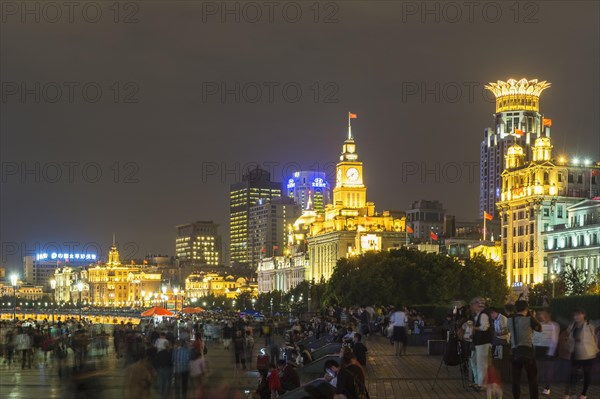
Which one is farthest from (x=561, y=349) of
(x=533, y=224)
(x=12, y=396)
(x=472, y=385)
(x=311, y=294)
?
(x=311, y=294)

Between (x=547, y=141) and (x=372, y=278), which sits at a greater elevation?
(x=547, y=141)

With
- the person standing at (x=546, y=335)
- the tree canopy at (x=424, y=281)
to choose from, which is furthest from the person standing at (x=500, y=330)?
the tree canopy at (x=424, y=281)

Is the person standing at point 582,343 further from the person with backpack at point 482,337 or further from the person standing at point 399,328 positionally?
the person standing at point 399,328

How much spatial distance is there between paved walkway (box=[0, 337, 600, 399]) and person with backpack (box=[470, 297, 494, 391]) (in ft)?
6.90

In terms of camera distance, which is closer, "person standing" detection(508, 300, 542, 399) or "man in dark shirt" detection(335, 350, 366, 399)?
"man in dark shirt" detection(335, 350, 366, 399)

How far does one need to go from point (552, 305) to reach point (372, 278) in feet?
254

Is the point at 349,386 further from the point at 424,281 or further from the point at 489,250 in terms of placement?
the point at 489,250

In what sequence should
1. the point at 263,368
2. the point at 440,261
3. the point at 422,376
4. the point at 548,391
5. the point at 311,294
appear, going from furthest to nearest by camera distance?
the point at 311,294 → the point at 440,261 → the point at 422,376 → the point at 263,368 → the point at 548,391

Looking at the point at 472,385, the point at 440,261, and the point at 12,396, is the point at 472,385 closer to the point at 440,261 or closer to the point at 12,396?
the point at 12,396

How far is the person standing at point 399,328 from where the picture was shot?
44.0m

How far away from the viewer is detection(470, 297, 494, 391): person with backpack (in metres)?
26.8

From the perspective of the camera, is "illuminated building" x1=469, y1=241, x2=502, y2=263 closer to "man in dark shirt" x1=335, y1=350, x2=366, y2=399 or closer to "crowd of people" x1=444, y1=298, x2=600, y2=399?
"crowd of people" x1=444, y1=298, x2=600, y2=399

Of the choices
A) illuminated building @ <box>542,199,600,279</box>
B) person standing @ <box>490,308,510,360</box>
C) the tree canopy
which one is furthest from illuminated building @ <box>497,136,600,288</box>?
person standing @ <box>490,308,510,360</box>

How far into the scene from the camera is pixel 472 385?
31.2m
